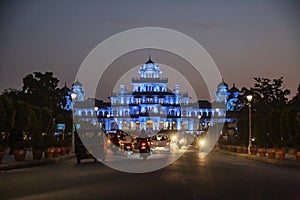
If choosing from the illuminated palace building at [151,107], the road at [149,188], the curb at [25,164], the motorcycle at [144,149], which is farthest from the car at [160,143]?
the illuminated palace building at [151,107]

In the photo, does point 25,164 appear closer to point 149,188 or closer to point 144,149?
point 144,149

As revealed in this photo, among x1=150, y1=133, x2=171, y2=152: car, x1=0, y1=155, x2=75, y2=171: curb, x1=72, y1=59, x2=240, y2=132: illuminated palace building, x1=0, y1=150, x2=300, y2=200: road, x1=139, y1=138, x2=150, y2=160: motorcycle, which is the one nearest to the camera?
x1=0, y1=150, x2=300, y2=200: road

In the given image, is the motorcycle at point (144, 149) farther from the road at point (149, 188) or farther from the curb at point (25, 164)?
the road at point (149, 188)

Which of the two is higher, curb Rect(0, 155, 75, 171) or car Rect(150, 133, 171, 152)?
car Rect(150, 133, 171, 152)

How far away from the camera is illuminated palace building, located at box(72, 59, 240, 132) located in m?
173

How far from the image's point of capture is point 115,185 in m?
18.7

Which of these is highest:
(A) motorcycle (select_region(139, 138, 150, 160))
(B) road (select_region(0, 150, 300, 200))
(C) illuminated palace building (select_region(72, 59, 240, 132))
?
(C) illuminated palace building (select_region(72, 59, 240, 132))

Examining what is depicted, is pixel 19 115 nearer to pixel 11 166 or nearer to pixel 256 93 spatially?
pixel 11 166

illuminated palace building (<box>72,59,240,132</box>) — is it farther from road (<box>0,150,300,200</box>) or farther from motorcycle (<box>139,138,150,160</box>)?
road (<box>0,150,300,200</box>)

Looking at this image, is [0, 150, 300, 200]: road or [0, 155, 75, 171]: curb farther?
[0, 155, 75, 171]: curb

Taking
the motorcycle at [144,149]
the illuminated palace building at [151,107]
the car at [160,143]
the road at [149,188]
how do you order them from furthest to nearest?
1. the illuminated palace building at [151,107]
2. the car at [160,143]
3. the motorcycle at [144,149]
4. the road at [149,188]

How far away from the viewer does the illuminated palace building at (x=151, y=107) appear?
568 ft

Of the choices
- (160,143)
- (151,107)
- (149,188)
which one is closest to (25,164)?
(149,188)

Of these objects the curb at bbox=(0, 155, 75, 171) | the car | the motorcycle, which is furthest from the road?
the car
